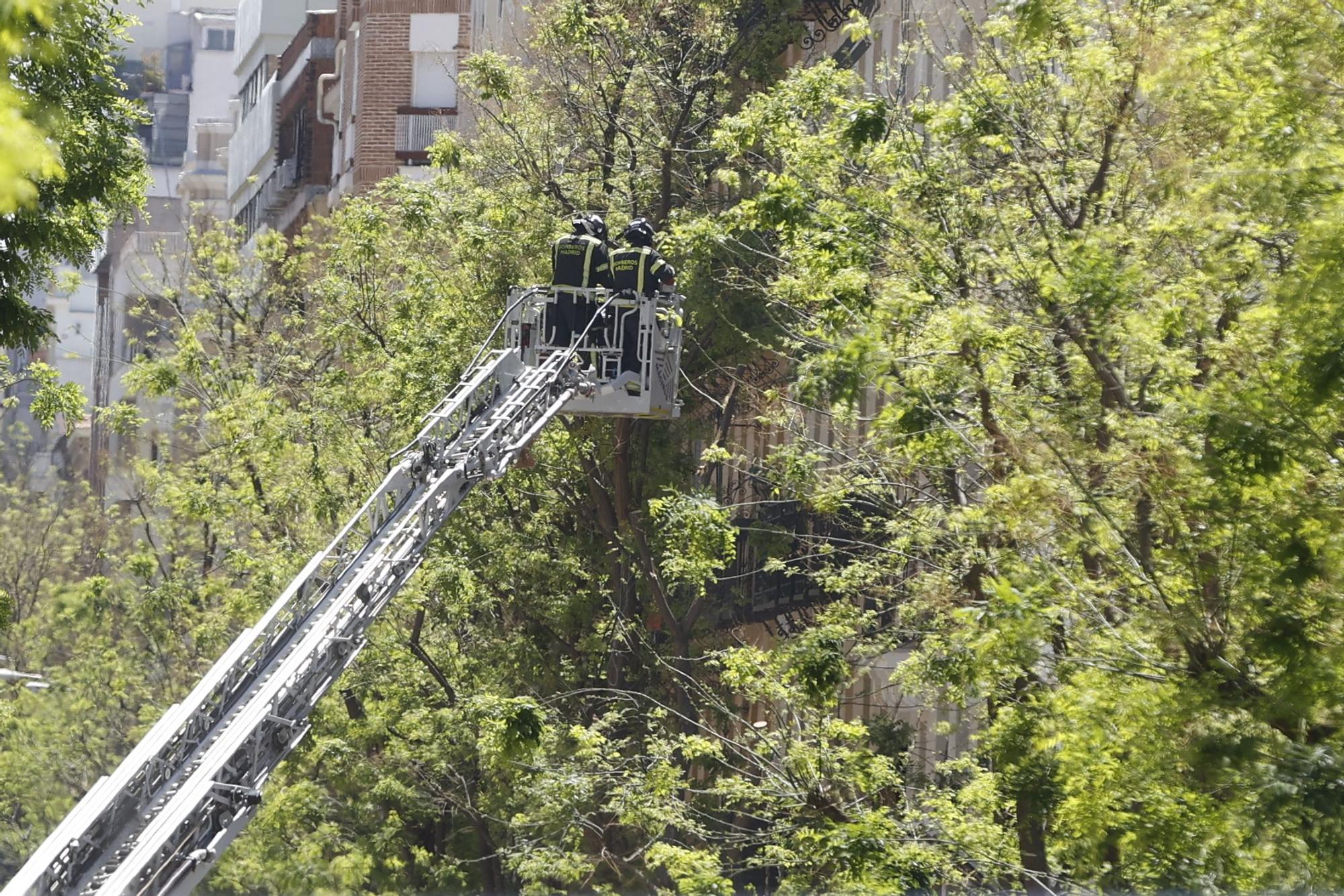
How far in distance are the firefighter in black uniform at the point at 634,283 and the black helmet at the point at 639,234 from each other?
0.32 m

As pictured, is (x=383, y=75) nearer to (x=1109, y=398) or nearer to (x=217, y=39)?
(x=1109, y=398)

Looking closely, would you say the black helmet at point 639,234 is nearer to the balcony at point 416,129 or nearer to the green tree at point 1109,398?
the green tree at point 1109,398

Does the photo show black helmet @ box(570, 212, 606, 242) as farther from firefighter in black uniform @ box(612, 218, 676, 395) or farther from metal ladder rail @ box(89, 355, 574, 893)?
metal ladder rail @ box(89, 355, 574, 893)

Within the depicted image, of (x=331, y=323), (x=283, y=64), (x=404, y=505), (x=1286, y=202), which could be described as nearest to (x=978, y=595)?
(x=404, y=505)

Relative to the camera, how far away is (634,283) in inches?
805

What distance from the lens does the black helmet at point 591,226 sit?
2086cm

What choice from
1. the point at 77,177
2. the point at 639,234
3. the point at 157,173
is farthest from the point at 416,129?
the point at 157,173

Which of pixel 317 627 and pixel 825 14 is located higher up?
pixel 825 14

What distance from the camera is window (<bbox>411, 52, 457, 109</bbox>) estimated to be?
55531 millimetres

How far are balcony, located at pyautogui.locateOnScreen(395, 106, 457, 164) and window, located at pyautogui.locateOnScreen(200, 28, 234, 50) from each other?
62393 millimetres

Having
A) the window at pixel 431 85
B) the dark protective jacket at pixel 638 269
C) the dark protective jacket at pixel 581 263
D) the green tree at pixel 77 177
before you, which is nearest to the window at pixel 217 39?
the window at pixel 431 85

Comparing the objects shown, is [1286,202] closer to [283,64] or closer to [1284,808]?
[1284,808]

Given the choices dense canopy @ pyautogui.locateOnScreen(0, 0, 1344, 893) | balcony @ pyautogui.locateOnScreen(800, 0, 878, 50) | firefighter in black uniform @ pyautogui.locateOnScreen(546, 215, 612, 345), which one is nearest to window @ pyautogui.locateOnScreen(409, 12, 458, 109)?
dense canopy @ pyautogui.locateOnScreen(0, 0, 1344, 893)

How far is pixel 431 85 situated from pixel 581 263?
1434 inches
